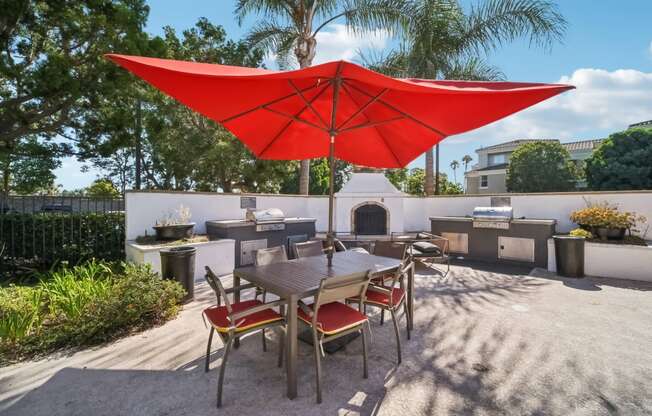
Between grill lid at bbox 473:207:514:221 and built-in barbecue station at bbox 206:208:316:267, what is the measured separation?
4.65 metres

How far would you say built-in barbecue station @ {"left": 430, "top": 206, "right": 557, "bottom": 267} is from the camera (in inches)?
285

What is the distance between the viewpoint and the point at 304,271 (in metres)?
3.31

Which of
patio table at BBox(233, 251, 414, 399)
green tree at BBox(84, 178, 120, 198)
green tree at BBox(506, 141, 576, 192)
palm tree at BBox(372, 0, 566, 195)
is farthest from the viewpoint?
green tree at BBox(506, 141, 576, 192)

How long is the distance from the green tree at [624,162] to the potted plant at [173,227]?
21.2 m

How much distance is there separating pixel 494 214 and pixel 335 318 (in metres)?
6.72

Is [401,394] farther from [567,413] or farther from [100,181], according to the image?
[100,181]

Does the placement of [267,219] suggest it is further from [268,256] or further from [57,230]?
[57,230]

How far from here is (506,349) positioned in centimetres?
326

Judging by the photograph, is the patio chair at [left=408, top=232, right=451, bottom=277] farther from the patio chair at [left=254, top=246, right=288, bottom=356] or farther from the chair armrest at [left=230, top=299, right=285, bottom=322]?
the chair armrest at [left=230, top=299, right=285, bottom=322]

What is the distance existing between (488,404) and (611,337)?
2.37 meters

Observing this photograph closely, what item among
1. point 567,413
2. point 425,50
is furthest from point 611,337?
point 425,50

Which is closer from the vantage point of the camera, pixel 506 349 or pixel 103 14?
pixel 506 349

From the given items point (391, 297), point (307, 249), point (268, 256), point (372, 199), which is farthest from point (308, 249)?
point (372, 199)

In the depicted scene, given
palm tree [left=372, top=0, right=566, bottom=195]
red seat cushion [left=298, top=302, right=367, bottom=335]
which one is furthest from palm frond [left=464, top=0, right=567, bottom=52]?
red seat cushion [left=298, top=302, right=367, bottom=335]
